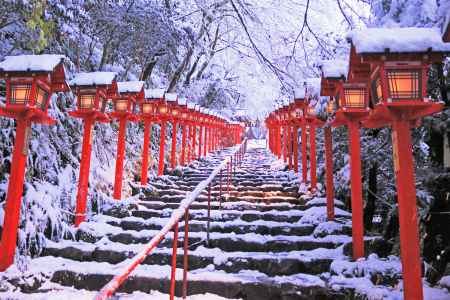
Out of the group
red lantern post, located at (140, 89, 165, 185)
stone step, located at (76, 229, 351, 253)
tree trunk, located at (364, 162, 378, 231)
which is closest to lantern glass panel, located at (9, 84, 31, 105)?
stone step, located at (76, 229, 351, 253)

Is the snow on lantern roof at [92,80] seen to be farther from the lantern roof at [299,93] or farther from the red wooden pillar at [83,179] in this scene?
the lantern roof at [299,93]

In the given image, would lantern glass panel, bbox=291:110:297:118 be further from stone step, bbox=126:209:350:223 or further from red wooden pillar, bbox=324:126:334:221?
stone step, bbox=126:209:350:223

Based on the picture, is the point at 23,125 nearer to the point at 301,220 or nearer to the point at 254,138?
the point at 301,220

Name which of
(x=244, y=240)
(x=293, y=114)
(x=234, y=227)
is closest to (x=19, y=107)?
(x=244, y=240)

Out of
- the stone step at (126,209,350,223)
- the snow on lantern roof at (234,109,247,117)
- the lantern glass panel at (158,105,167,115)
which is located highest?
the snow on lantern roof at (234,109,247,117)

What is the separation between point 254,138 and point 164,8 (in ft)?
144

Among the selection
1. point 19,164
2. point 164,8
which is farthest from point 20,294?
point 164,8

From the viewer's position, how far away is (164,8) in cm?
1009

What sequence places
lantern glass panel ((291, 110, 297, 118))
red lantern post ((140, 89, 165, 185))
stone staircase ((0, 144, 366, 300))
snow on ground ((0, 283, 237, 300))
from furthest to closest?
lantern glass panel ((291, 110, 297, 118)) < red lantern post ((140, 89, 165, 185)) < stone staircase ((0, 144, 366, 300)) < snow on ground ((0, 283, 237, 300))

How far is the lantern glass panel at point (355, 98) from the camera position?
528 cm

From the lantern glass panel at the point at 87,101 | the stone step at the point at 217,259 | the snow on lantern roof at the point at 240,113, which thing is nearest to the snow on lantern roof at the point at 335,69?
the stone step at the point at 217,259

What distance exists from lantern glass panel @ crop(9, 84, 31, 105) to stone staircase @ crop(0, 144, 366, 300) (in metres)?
2.29

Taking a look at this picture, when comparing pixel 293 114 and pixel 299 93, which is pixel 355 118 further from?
pixel 293 114

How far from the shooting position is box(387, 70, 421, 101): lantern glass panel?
11.8 feet
